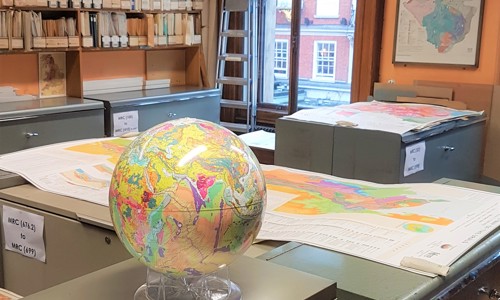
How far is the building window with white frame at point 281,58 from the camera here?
5328mm

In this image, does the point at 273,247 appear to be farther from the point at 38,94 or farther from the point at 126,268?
the point at 38,94

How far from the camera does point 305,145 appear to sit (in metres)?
2.99

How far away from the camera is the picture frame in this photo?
168 inches

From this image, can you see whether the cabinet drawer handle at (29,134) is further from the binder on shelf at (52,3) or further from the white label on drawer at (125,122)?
the binder on shelf at (52,3)

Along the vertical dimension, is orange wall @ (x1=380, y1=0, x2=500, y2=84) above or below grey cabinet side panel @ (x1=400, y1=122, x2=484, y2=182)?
above

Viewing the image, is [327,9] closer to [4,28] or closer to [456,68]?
[456,68]

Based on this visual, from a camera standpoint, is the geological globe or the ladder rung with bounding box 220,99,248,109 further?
the ladder rung with bounding box 220,99,248,109

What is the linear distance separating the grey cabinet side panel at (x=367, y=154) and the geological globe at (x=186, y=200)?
1888 millimetres

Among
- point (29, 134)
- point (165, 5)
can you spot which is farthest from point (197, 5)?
point (29, 134)

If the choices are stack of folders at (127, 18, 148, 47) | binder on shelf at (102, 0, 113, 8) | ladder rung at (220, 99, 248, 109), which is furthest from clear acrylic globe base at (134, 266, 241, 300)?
ladder rung at (220, 99, 248, 109)

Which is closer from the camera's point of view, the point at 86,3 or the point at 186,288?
the point at 186,288

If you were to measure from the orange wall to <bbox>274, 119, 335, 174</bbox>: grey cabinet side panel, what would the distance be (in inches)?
68.6

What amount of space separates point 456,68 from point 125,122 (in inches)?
92.7

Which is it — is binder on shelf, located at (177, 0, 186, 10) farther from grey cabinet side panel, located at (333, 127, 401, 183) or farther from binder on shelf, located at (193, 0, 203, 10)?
grey cabinet side panel, located at (333, 127, 401, 183)
